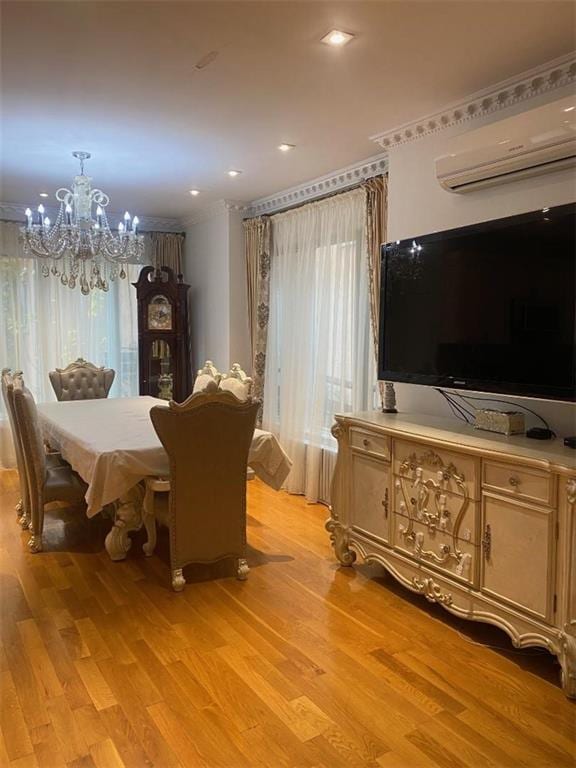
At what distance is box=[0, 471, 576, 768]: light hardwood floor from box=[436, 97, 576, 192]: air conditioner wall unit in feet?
7.18

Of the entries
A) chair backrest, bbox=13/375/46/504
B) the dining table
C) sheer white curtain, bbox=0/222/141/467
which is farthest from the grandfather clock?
chair backrest, bbox=13/375/46/504

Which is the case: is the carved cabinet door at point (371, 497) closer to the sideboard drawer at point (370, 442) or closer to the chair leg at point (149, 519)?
the sideboard drawer at point (370, 442)

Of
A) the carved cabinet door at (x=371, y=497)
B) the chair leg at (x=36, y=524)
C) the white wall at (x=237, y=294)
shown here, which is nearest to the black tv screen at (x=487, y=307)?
the carved cabinet door at (x=371, y=497)

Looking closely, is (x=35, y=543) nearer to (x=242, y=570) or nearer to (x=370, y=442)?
(x=242, y=570)

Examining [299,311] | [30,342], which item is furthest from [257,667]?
[30,342]

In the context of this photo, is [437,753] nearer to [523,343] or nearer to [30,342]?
[523,343]

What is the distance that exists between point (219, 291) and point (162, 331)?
773 mm

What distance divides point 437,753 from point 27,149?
4.13m

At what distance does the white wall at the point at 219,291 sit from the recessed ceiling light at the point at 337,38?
10.9ft

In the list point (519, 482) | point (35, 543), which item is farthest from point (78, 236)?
point (519, 482)

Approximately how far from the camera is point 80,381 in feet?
18.1

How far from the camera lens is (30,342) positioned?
5957mm

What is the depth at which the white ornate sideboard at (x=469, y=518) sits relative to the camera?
2.33 m

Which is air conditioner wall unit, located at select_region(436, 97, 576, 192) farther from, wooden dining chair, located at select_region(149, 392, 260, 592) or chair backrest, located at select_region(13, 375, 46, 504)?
chair backrest, located at select_region(13, 375, 46, 504)
